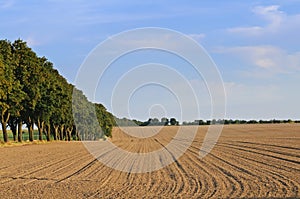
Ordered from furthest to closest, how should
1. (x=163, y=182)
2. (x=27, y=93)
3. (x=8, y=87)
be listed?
(x=27, y=93)
(x=8, y=87)
(x=163, y=182)

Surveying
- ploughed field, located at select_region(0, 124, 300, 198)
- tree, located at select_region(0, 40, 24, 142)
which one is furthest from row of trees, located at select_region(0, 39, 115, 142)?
ploughed field, located at select_region(0, 124, 300, 198)

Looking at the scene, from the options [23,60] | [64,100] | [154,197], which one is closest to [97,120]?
[64,100]

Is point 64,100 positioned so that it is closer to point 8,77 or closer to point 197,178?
point 8,77

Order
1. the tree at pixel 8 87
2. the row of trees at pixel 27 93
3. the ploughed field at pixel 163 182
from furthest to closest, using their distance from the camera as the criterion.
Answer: the row of trees at pixel 27 93, the tree at pixel 8 87, the ploughed field at pixel 163 182

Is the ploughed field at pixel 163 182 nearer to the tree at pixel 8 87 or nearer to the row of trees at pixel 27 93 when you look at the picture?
the tree at pixel 8 87

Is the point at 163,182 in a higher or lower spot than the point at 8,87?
lower

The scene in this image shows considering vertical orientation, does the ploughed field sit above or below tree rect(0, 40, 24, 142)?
below

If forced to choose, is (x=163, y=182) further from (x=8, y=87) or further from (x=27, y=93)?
(x=27, y=93)

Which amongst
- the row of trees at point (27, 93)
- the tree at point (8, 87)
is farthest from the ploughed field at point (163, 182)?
the row of trees at point (27, 93)

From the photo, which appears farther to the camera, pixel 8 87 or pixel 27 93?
pixel 27 93

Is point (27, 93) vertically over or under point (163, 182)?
over

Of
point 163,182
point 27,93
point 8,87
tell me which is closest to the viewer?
point 163,182

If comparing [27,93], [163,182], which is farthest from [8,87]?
[163,182]

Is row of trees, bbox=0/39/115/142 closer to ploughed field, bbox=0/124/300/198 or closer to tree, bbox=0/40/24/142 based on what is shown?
tree, bbox=0/40/24/142
